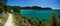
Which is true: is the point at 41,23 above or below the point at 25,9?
below

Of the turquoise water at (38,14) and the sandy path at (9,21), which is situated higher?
the turquoise water at (38,14)

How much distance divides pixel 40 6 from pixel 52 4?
135 mm

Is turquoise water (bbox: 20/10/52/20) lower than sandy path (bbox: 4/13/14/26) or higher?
higher

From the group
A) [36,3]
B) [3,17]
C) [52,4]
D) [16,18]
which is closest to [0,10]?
[3,17]

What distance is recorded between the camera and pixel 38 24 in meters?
1.42

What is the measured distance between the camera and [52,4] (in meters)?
1.45

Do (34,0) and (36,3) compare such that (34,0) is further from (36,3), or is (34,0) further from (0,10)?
(0,10)

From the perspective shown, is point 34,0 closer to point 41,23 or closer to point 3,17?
point 41,23

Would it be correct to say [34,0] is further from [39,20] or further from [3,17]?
[3,17]

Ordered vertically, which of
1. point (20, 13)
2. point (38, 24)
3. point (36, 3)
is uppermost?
point (36, 3)

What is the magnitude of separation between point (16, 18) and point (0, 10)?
201 mm

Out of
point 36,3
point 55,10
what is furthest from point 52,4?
point 36,3

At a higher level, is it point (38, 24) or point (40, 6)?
point (40, 6)

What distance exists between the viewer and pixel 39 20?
56.1 inches
